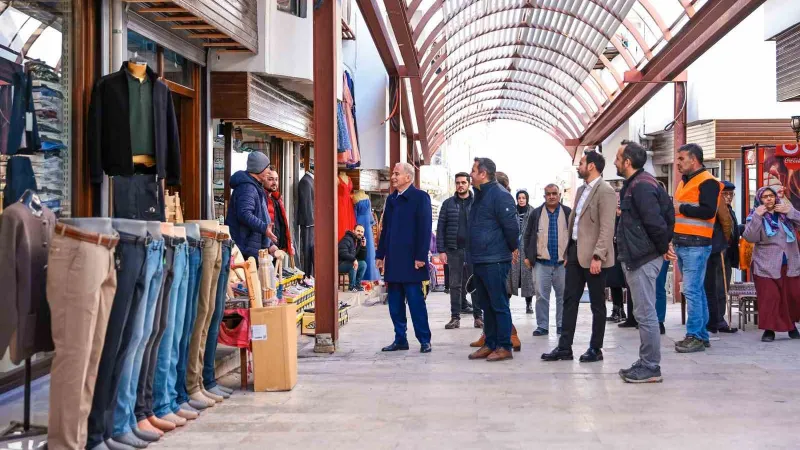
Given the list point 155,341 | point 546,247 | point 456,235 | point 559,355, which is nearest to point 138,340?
point 155,341

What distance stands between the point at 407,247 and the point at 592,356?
6.34ft

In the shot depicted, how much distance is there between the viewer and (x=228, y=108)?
36.3 feet

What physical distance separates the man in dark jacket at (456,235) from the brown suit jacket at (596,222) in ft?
10.2

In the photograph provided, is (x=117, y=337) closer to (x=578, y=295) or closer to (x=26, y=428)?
(x=26, y=428)

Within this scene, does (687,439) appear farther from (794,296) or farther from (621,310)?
(621,310)

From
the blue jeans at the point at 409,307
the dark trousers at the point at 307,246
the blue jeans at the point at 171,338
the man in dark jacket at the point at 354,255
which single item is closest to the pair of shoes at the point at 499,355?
the blue jeans at the point at 409,307

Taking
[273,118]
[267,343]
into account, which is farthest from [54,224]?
[273,118]

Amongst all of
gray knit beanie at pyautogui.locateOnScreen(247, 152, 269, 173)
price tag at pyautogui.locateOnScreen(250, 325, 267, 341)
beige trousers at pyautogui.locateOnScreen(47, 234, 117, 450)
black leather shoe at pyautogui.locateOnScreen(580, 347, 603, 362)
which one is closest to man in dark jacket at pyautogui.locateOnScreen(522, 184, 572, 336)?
black leather shoe at pyautogui.locateOnScreen(580, 347, 603, 362)

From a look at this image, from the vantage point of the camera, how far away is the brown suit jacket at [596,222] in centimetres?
858

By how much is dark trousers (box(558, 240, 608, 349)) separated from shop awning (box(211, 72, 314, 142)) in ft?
13.0

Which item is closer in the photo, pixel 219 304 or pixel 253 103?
pixel 219 304

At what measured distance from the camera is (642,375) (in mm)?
7797

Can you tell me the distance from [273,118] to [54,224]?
24.3ft

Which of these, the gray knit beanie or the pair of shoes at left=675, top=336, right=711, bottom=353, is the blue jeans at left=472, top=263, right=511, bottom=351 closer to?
the pair of shoes at left=675, top=336, right=711, bottom=353
